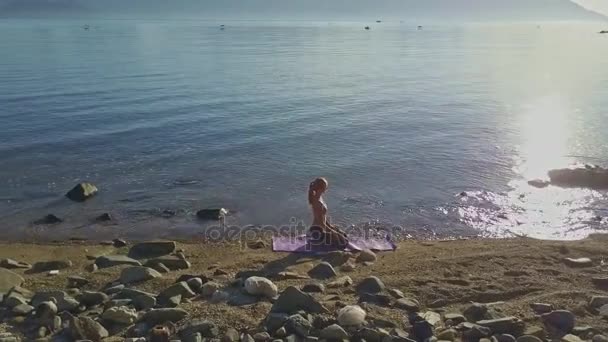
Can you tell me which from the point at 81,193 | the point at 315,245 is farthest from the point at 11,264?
the point at 315,245

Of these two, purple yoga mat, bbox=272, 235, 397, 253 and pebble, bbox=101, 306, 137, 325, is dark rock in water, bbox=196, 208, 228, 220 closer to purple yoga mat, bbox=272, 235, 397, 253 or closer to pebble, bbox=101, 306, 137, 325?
purple yoga mat, bbox=272, 235, 397, 253

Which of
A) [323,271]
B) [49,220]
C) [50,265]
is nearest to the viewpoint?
[323,271]

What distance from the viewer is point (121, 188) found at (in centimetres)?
1867

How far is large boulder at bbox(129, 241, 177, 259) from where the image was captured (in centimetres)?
1329

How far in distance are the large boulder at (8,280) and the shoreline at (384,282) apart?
18 centimetres

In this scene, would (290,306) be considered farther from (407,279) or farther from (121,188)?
(121,188)

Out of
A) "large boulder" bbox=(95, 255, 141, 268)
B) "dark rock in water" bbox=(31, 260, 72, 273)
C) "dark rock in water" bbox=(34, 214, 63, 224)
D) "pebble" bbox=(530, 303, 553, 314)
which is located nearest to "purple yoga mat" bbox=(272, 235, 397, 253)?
"large boulder" bbox=(95, 255, 141, 268)

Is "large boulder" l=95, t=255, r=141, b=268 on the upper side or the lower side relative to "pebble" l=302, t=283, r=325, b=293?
lower

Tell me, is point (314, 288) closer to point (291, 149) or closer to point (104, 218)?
point (104, 218)

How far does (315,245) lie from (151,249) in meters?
3.66

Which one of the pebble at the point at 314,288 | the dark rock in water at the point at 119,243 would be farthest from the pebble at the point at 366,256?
the dark rock in water at the point at 119,243

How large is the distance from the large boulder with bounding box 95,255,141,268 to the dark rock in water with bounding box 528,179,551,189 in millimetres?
12836

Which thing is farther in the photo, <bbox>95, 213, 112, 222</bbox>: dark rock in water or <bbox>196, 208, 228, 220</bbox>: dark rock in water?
<bbox>196, 208, 228, 220</bbox>: dark rock in water

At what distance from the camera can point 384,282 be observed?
36.0ft
